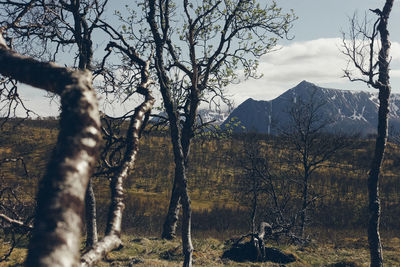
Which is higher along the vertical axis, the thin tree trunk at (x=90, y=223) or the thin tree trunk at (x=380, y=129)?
the thin tree trunk at (x=380, y=129)

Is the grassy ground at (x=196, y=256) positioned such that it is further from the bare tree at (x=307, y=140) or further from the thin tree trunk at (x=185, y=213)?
the bare tree at (x=307, y=140)

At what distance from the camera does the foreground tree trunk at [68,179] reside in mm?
1328

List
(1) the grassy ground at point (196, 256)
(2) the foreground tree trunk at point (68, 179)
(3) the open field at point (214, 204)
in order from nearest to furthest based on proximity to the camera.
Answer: (2) the foreground tree trunk at point (68, 179), (1) the grassy ground at point (196, 256), (3) the open field at point (214, 204)

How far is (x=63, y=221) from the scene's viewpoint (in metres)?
1.39

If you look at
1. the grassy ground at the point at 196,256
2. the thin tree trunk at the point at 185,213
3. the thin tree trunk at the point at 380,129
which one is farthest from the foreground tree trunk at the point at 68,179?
the grassy ground at the point at 196,256

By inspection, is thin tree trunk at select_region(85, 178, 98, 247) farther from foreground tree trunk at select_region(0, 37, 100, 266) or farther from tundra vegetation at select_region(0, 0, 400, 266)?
foreground tree trunk at select_region(0, 37, 100, 266)

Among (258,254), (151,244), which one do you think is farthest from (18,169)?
(258,254)

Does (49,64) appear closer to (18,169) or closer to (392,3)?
(392,3)

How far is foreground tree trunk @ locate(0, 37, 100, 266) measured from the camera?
1328mm

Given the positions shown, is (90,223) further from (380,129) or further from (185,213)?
(380,129)

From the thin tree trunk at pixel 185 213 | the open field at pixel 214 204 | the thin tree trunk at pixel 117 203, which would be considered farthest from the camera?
the open field at pixel 214 204

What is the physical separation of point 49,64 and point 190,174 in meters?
65.9

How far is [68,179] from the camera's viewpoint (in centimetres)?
147

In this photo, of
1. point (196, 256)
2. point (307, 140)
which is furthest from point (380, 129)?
point (307, 140)
